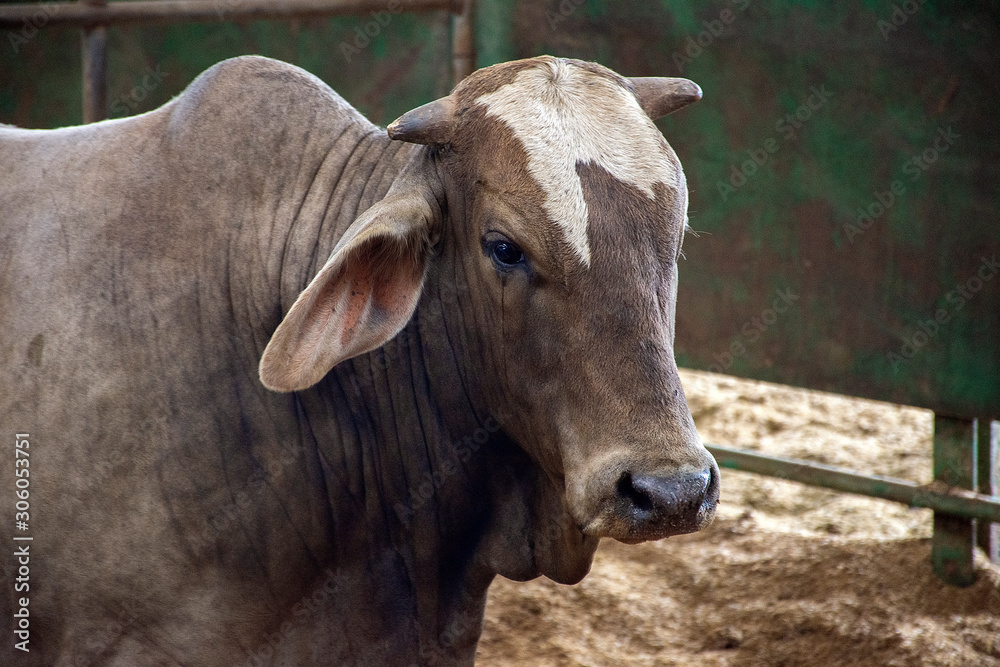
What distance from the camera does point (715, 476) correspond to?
6.95ft

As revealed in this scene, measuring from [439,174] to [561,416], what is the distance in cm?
66

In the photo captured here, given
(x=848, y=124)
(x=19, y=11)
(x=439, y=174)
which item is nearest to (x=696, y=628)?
(x=848, y=124)

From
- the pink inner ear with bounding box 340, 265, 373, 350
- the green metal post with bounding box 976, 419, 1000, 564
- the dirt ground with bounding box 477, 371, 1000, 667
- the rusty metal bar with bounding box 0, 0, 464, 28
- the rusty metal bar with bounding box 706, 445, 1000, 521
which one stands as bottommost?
the dirt ground with bounding box 477, 371, 1000, 667

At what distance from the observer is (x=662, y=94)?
2674mm

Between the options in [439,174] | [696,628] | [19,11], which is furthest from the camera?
[19,11]

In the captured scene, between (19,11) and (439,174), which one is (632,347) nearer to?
(439,174)

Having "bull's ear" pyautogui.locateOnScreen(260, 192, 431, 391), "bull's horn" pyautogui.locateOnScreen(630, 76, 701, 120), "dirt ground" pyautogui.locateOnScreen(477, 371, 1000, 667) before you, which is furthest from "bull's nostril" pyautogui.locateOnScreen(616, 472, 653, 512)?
"dirt ground" pyautogui.locateOnScreen(477, 371, 1000, 667)

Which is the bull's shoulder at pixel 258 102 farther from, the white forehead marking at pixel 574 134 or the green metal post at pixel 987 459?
the green metal post at pixel 987 459

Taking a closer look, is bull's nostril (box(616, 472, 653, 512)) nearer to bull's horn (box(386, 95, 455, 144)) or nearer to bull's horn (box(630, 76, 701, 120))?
bull's horn (box(386, 95, 455, 144))

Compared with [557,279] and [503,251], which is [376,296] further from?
[557,279]

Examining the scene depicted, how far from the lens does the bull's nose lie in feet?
6.70

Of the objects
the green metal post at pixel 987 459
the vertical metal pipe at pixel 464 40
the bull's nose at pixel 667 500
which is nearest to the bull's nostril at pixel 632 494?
the bull's nose at pixel 667 500

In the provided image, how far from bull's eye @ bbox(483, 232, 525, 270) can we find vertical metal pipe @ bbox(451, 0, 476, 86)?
7.93 ft

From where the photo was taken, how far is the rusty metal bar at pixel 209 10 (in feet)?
14.8
